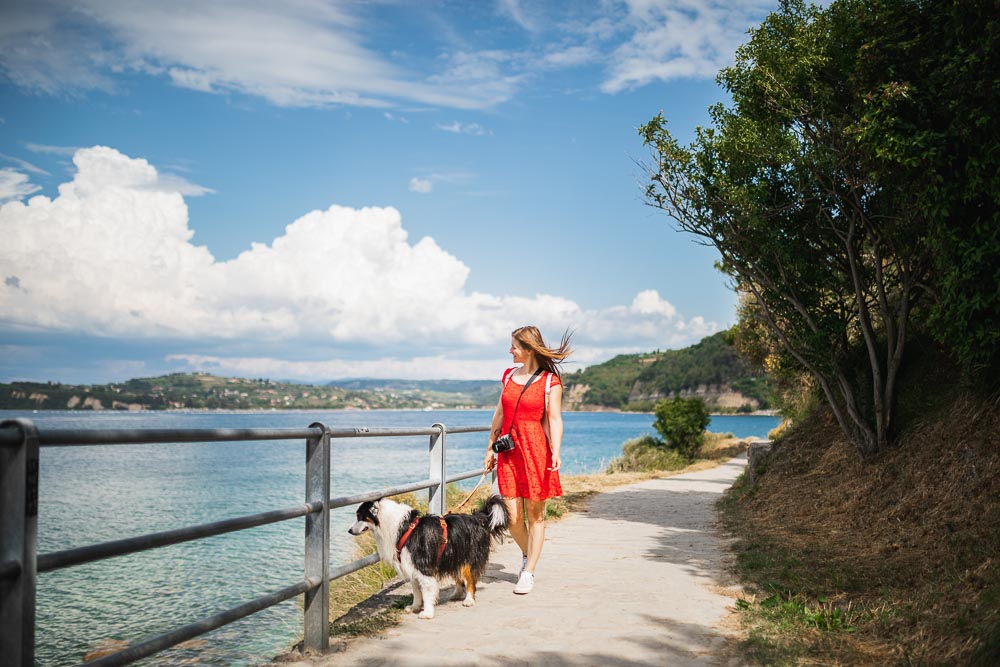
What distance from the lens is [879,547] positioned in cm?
796

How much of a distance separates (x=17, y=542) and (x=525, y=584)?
4.45 meters

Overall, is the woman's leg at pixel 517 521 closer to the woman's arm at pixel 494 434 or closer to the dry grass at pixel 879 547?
the woman's arm at pixel 494 434

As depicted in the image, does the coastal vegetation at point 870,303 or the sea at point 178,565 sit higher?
the coastal vegetation at point 870,303

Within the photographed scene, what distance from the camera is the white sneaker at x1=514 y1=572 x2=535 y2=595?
6.60m

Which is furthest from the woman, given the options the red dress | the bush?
the bush

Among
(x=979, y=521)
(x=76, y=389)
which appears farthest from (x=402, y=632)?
(x=76, y=389)

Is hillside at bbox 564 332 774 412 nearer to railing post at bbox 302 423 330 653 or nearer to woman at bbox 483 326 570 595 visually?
woman at bbox 483 326 570 595

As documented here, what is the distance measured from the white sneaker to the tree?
5.59 metres

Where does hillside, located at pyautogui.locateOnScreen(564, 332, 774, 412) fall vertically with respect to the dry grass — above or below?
above

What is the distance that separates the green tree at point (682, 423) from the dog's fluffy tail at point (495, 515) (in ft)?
73.7

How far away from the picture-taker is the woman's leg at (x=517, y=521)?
22.2 feet

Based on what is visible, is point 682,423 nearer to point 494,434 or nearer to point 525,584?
point 494,434

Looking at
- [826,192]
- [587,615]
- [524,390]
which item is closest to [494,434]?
[524,390]

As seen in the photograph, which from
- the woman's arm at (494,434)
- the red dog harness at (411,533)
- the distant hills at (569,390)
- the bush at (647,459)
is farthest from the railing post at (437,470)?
the distant hills at (569,390)
